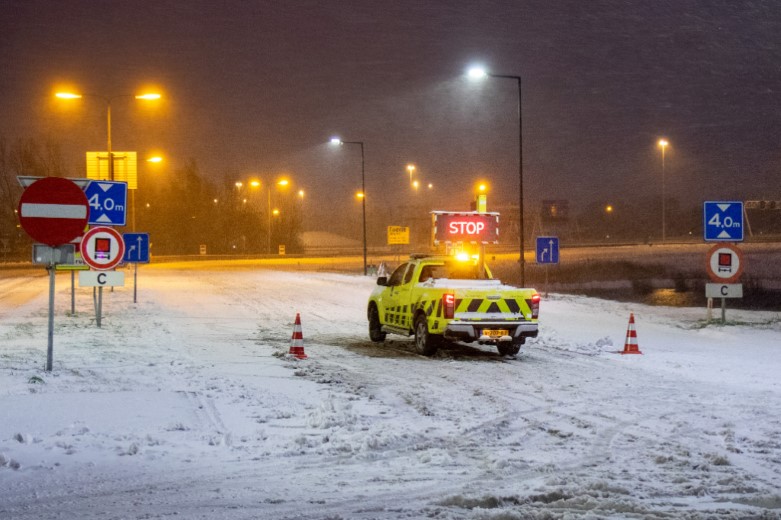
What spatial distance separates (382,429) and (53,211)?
218 inches

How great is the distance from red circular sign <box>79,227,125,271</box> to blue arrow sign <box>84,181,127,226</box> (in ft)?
5.48

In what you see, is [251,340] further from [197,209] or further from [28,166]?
[197,209]

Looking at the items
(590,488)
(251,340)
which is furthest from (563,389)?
(251,340)

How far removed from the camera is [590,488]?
699cm

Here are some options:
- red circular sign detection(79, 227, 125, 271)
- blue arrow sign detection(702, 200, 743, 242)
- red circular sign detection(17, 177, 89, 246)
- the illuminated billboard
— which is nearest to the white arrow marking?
red circular sign detection(17, 177, 89, 246)

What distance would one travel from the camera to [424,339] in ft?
54.1

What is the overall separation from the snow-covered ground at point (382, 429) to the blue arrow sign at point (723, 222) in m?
3.50

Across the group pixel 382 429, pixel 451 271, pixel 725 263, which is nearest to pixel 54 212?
pixel 382 429

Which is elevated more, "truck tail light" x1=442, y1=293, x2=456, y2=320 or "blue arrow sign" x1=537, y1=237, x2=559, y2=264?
"blue arrow sign" x1=537, y1=237, x2=559, y2=264

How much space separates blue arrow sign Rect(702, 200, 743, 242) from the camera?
70.9 feet

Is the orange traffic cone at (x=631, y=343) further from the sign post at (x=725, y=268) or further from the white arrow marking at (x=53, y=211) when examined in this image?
the white arrow marking at (x=53, y=211)

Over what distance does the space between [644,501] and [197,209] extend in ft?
404

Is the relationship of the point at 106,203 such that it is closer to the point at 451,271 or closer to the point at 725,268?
the point at 451,271

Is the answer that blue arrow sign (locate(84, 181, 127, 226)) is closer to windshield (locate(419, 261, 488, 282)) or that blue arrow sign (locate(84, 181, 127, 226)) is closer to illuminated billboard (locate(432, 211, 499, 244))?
windshield (locate(419, 261, 488, 282))
